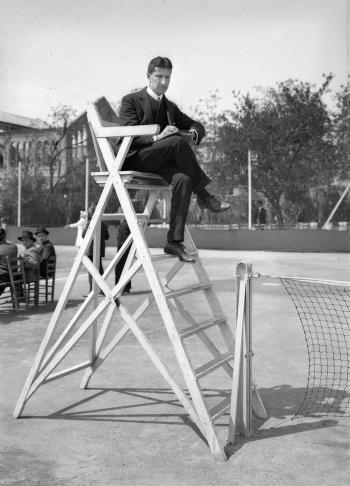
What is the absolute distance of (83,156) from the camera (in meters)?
40.8

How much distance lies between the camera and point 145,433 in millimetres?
3666

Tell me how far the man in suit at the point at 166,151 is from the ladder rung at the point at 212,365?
2.33 ft

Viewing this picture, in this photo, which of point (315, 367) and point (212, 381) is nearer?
point (212, 381)

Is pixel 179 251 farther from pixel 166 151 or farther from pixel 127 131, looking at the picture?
pixel 127 131

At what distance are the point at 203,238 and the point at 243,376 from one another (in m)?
21.0

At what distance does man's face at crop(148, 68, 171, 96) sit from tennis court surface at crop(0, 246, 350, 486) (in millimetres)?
2312

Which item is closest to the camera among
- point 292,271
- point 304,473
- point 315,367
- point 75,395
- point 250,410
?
point 304,473

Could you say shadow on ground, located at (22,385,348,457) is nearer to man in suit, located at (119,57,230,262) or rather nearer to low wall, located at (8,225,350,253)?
man in suit, located at (119,57,230,262)

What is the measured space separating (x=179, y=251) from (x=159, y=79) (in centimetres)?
117

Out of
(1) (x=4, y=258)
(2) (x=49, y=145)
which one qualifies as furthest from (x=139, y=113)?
(2) (x=49, y=145)

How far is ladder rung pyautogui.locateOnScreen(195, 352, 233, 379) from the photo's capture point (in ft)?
11.4

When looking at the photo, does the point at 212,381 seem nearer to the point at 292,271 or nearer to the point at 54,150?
the point at 292,271

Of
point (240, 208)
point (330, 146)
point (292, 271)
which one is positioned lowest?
point (292, 271)

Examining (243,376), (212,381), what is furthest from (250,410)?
(212,381)
